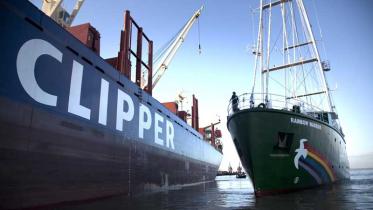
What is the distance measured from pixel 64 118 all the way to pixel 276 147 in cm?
778

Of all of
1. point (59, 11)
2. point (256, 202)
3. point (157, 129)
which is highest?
point (59, 11)

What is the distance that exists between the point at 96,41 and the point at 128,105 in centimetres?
330

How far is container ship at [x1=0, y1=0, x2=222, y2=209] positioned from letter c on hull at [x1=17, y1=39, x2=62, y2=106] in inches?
1.1

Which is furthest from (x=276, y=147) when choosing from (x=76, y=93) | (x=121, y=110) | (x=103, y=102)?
(x=76, y=93)

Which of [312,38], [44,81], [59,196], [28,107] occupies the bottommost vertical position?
[59,196]

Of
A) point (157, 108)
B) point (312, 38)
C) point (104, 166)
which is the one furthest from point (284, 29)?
point (104, 166)

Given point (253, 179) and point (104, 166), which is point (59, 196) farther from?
point (253, 179)

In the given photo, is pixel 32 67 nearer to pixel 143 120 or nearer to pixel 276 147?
pixel 143 120

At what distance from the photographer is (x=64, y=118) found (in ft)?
28.8

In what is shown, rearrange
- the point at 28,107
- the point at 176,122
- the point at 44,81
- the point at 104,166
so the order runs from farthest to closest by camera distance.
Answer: the point at 176,122
the point at 104,166
the point at 44,81
the point at 28,107

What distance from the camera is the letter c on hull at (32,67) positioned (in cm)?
740

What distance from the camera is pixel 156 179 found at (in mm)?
15938

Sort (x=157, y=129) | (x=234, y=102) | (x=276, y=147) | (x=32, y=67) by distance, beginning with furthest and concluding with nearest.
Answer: (x=157, y=129), (x=234, y=102), (x=276, y=147), (x=32, y=67)

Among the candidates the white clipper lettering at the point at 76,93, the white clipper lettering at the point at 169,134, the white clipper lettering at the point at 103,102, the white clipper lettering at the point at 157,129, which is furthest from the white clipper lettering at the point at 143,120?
the white clipper lettering at the point at 76,93
